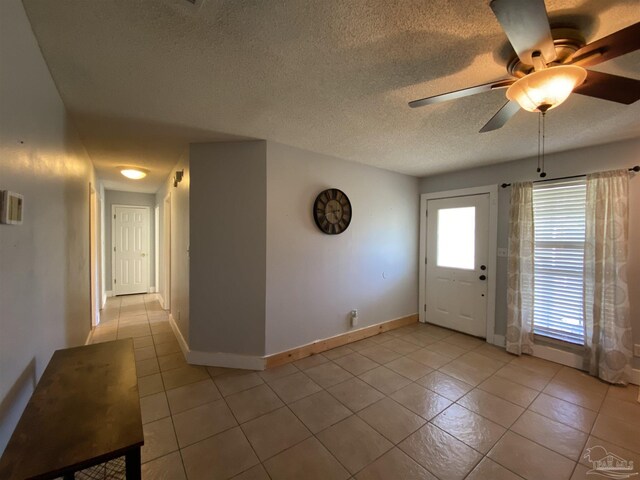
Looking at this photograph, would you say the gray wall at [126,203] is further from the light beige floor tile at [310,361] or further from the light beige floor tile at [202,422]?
the light beige floor tile at [202,422]

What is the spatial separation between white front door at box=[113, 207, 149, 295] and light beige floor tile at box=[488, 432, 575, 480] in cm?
663

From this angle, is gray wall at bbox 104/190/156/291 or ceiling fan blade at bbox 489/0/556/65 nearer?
ceiling fan blade at bbox 489/0/556/65

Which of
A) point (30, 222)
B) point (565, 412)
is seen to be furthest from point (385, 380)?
Result: point (30, 222)

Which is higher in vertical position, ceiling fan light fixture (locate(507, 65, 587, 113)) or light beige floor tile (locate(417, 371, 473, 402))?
ceiling fan light fixture (locate(507, 65, 587, 113))

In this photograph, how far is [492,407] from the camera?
216 centimetres

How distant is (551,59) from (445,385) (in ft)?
8.24

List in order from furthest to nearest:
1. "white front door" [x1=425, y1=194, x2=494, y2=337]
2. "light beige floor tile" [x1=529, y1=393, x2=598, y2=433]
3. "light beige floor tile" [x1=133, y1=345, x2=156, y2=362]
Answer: "white front door" [x1=425, y1=194, x2=494, y2=337], "light beige floor tile" [x1=133, y1=345, x2=156, y2=362], "light beige floor tile" [x1=529, y1=393, x2=598, y2=433]

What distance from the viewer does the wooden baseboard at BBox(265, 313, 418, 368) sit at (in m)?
2.82

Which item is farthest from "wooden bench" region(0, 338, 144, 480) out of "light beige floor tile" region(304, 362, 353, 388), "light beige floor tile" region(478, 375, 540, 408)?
"light beige floor tile" region(478, 375, 540, 408)

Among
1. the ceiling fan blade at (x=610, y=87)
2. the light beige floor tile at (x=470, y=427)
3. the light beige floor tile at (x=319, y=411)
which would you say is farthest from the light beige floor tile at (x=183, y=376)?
the ceiling fan blade at (x=610, y=87)

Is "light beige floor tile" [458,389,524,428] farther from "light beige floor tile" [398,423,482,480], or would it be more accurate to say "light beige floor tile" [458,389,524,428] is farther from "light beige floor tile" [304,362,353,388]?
"light beige floor tile" [304,362,353,388]

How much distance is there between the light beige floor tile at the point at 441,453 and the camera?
157cm

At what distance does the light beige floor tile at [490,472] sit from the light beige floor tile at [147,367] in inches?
109

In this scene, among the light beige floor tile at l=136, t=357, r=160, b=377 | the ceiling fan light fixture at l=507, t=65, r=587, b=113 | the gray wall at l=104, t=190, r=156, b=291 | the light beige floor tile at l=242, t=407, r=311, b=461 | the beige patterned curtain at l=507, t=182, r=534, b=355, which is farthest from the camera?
the gray wall at l=104, t=190, r=156, b=291
